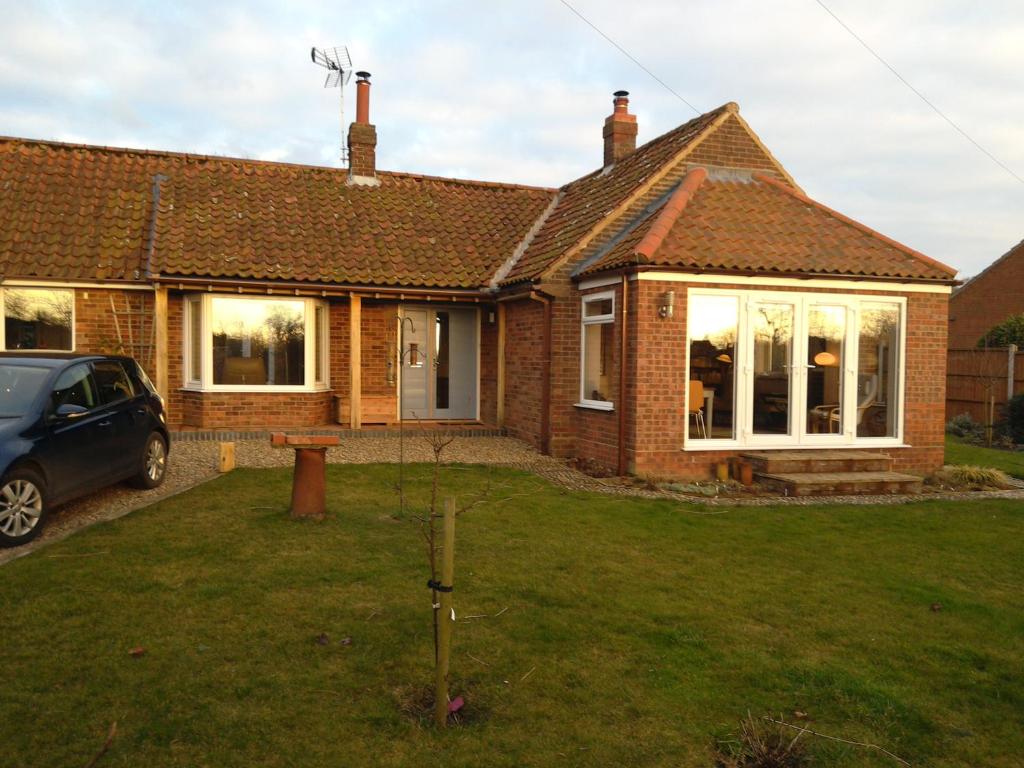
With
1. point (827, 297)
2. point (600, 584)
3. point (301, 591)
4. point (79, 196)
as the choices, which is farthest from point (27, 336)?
point (827, 297)

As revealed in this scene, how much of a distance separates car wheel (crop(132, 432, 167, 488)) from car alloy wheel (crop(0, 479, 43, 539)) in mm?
2057

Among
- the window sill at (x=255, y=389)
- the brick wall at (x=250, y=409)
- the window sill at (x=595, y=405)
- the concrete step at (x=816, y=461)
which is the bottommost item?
the concrete step at (x=816, y=461)

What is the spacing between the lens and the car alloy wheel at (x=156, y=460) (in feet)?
30.1

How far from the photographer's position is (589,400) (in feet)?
39.9

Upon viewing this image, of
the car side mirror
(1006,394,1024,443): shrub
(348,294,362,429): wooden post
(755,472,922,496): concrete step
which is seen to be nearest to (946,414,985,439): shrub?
(1006,394,1024,443): shrub

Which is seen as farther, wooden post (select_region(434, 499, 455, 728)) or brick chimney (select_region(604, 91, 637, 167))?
brick chimney (select_region(604, 91, 637, 167))

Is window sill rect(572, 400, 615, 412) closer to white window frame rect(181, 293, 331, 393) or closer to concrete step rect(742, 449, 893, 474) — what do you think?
concrete step rect(742, 449, 893, 474)

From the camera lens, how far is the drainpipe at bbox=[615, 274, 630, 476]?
35.3 ft

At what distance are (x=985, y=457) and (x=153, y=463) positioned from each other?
13.8 metres

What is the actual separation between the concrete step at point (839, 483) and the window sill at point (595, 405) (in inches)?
84.7

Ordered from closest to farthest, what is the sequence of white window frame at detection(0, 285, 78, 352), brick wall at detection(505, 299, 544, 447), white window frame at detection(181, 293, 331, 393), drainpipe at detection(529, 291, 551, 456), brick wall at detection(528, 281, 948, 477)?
brick wall at detection(528, 281, 948, 477)
drainpipe at detection(529, 291, 551, 456)
brick wall at detection(505, 299, 544, 447)
white window frame at detection(0, 285, 78, 352)
white window frame at detection(181, 293, 331, 393)

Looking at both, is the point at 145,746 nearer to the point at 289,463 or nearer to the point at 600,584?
the point at 600,584

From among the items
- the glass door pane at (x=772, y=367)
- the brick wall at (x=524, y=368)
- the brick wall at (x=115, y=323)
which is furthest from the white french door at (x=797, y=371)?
the brick wall at (x=115, y=323)

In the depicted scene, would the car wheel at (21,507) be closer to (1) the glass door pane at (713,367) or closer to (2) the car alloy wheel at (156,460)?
(2) the car alloy wheel at (156,460)
